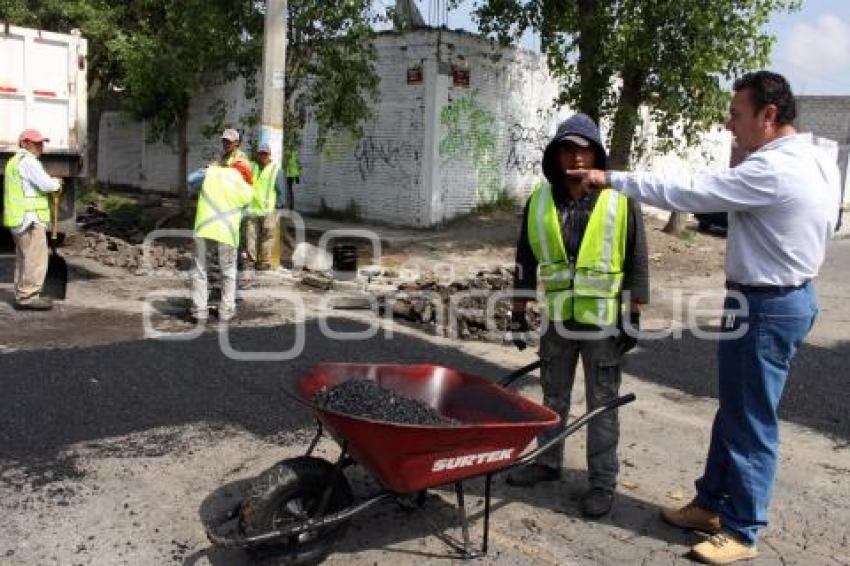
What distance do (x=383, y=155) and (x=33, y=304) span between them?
9640 mm

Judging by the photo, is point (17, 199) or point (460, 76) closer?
point (17, 199)

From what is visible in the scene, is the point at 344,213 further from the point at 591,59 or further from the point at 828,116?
the point at 828,116

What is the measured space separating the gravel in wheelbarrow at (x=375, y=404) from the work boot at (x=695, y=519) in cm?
124

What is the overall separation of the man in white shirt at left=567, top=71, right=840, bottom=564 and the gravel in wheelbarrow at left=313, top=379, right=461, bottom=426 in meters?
1.31

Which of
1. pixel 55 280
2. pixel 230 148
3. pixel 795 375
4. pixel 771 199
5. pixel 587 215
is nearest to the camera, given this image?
pixel 771 199

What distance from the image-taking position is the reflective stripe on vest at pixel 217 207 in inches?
304

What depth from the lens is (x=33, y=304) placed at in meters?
8.19

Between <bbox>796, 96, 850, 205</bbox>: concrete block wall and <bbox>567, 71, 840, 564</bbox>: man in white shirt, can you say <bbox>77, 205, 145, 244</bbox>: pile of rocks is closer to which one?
<bbox>567, 71, 840, 564</bbox>: man in white shirt

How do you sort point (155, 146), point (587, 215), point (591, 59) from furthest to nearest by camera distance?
point (155, 146) → point (591, 59) → point (587, 215)

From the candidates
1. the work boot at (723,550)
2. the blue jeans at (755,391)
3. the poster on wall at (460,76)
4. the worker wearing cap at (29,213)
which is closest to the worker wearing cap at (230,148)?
the worker wearing cap at (29,213)

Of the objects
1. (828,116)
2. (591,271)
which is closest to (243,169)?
(591,271)

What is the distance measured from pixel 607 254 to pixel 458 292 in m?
5.34

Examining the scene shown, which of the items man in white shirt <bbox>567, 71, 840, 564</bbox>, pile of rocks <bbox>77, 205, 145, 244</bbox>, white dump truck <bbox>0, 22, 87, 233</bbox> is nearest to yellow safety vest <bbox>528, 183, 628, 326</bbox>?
man in white shirt <bbox>567, 71, 840, 564</bbox>

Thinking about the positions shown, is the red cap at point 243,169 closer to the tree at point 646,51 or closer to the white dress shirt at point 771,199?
the white dress shirt at point 771,199
